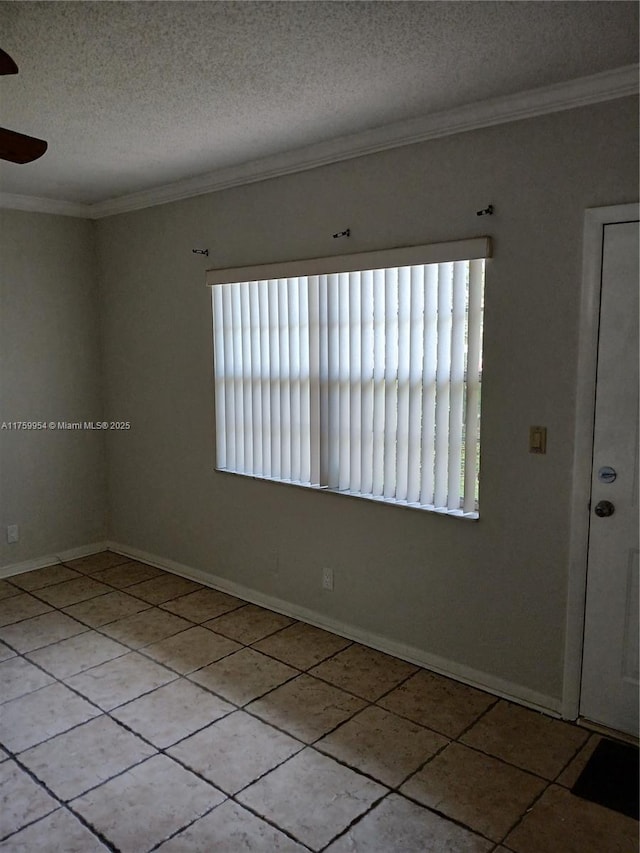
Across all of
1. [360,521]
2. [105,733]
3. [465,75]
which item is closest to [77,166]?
[465,75]

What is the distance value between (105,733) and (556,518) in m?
2.07

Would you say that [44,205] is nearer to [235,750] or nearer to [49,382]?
[49,382]

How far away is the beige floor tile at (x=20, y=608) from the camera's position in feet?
12.3

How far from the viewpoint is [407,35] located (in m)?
2.06

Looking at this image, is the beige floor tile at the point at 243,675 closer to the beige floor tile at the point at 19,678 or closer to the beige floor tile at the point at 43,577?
the beige floor tile at the point at 19,678

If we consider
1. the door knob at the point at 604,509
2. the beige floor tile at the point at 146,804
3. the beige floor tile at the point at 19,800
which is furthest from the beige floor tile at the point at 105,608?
the door knob at the point at 604,509

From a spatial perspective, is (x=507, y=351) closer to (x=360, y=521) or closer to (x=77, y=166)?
(x=360, y=521)

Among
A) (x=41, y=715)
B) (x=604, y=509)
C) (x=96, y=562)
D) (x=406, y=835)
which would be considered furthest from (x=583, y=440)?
(x=96, y=562)

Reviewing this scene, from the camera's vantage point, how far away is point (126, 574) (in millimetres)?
4473

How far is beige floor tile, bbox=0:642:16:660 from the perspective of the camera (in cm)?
329

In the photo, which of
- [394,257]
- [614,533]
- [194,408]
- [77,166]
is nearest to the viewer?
[614,533]

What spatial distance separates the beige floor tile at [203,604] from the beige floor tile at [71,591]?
22.1 inches

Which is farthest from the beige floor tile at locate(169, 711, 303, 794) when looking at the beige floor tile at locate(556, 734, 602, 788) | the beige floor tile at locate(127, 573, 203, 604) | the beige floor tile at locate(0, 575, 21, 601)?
the beige floor tile at locate(0, 575, 21, 601)

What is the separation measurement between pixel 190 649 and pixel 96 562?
168cm
